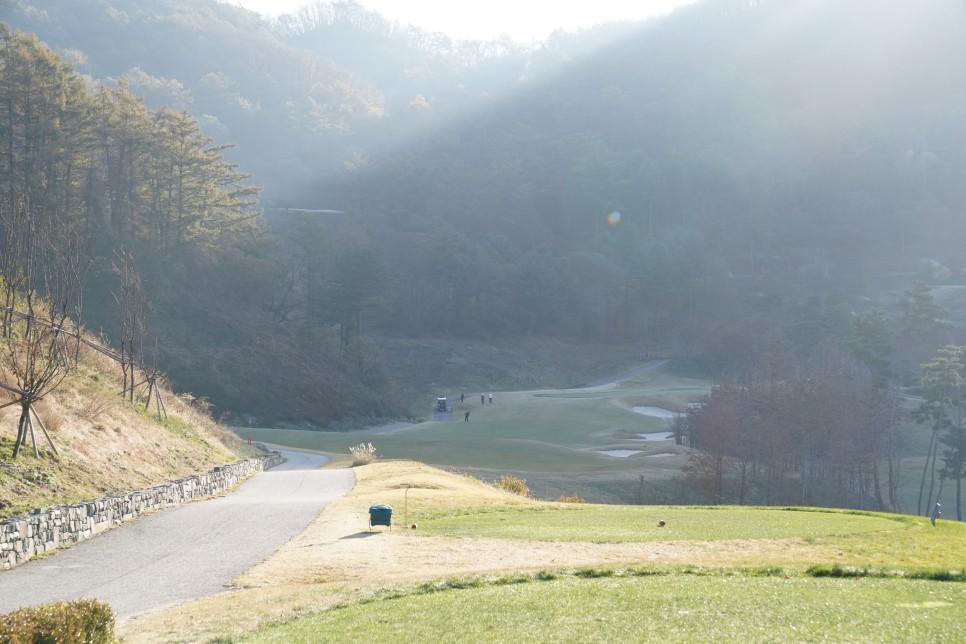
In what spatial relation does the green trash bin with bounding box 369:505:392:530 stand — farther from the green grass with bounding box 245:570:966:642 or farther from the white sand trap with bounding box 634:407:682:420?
the white sand trap with bounding box 634:407:682:420

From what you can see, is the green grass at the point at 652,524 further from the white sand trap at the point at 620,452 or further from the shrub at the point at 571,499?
the white sand trap at the point at 620,452

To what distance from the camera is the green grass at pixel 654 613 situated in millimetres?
8461

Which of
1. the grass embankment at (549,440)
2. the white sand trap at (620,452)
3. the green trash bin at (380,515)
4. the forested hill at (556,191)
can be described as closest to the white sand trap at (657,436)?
the grass embankment at (549,440)

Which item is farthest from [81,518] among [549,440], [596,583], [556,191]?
[556,191]

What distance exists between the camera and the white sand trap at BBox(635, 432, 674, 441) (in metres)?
63.3

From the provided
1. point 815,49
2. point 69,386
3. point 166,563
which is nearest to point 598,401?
point 69,386

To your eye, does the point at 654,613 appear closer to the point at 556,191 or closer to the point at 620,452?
the point at 620,452

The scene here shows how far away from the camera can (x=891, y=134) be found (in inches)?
5655

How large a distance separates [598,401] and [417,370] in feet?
87.6

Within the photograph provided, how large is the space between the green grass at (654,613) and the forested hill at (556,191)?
5660 cm

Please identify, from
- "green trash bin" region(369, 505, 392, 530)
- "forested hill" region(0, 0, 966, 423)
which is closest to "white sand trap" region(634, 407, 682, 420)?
"forested hill" region(0, 0, 966, 423)

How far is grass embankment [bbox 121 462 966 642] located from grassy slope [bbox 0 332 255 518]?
5157 millimetres

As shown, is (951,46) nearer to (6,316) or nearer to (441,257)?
(441,257)

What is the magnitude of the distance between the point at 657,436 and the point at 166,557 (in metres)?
51.8
